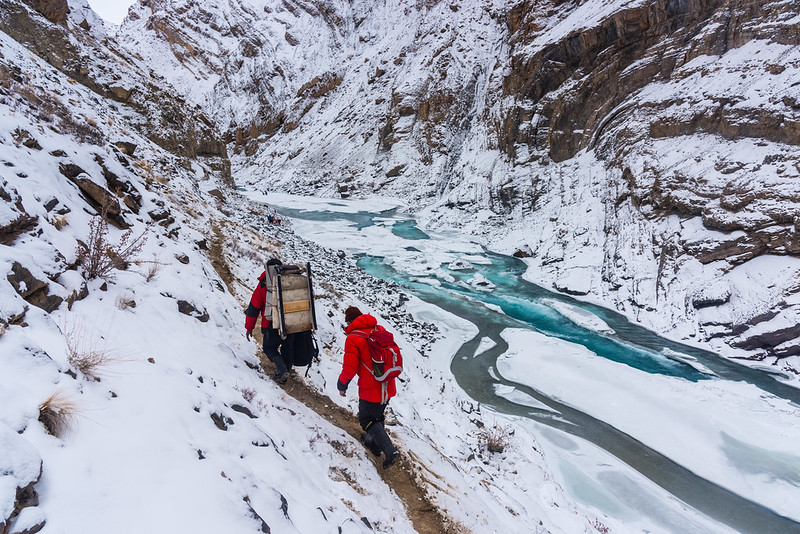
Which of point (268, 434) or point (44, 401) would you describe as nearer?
point (44, 401)

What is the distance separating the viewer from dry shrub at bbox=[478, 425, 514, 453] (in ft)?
24.4

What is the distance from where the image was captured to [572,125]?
27625mm

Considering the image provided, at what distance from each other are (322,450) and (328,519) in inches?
46.5

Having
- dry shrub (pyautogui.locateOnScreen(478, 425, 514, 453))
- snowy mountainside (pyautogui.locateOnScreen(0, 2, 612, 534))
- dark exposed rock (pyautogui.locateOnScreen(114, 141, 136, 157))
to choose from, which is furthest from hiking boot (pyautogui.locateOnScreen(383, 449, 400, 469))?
dark exposed rock (pyautogui.locateOnScreen(114, 141, 136, 157))

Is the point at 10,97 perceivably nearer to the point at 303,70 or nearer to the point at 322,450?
the point at 322,450

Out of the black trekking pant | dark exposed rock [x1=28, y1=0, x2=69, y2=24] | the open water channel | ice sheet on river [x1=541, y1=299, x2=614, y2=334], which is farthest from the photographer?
dark exposed rock [x1=28, y1=0, x2=69, y2=24]

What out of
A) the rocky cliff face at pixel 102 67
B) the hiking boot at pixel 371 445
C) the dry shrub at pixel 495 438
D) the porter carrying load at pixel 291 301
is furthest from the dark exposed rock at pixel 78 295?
the rocky cliff face at pixel 102 67

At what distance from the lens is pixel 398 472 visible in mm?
4418

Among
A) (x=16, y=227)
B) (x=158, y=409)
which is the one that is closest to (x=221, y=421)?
(x=158, y=409)

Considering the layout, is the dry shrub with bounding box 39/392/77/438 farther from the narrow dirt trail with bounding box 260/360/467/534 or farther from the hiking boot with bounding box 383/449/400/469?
the hiking boot with bounding box 383/449/400/469

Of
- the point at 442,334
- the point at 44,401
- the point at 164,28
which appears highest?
the point at 164,28

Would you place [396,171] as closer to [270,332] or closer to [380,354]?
[270,332]

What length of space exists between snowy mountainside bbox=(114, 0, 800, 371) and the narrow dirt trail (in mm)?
13485

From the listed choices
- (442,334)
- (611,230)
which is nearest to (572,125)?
(611,230)
